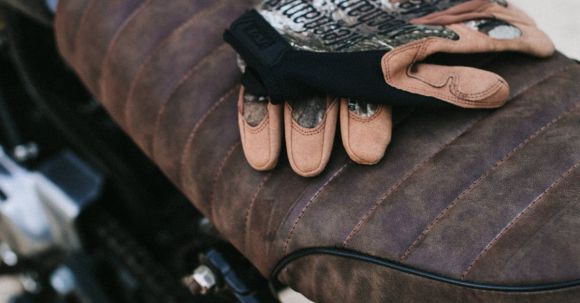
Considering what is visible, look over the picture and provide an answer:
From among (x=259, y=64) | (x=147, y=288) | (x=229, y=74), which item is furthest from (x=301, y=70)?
(x=147, y=288)

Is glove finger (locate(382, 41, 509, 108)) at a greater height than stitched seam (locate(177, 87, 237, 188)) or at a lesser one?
lesser

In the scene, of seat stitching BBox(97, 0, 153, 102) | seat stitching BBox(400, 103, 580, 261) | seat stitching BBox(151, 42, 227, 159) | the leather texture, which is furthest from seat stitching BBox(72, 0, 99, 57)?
seat stitching BBox(400, 103, 580, 261)

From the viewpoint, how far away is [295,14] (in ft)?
3.32

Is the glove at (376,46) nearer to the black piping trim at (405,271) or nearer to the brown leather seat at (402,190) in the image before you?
the brown leather seat at (402,190)

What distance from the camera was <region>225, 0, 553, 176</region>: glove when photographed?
2.82ft

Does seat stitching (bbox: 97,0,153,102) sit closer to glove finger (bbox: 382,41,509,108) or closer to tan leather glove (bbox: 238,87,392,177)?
tan leather glove (bbox: 238,87,392,177)

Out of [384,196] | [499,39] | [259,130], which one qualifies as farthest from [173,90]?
[499,39]

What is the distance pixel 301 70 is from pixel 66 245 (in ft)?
2.91

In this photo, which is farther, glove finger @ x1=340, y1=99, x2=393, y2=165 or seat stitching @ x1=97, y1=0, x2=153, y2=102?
seat stitching @ x1=97, y1=0, x2=153, y2=102

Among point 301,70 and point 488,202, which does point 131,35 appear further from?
point 488,202

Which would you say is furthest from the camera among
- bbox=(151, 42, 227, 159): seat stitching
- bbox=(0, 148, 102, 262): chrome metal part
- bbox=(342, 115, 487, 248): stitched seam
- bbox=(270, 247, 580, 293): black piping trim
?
bbox=(0, 148, 102, 262): chrome metal part

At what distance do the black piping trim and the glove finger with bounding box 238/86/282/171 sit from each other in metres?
0.14

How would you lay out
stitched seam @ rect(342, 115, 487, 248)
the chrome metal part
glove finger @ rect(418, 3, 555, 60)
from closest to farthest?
stitched seam @ rect(342, 115, 487, 248)
glove finger @ rect(418, 3, 555, 60)
the chrome metal part

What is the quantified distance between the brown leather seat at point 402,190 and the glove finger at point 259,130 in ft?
0.08
